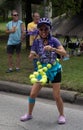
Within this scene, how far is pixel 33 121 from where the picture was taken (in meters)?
6.54

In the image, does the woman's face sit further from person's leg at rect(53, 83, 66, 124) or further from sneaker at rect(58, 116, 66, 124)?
sneaker at rect(58, 116, 66, 124)

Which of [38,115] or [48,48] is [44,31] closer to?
[48,48]

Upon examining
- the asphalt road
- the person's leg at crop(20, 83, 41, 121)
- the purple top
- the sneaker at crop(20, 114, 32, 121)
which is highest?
the purple top

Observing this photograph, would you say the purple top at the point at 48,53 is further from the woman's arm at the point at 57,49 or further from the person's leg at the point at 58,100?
the person's leg at the point at 58,100

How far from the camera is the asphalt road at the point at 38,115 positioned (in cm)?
627

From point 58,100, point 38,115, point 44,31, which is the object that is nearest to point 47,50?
point 44,31

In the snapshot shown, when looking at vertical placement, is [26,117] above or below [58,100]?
below

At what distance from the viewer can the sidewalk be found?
7867mm

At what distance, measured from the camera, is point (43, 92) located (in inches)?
330

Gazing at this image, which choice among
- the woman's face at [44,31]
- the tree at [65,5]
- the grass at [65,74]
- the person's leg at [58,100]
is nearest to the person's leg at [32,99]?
the person's leg at [58,100]

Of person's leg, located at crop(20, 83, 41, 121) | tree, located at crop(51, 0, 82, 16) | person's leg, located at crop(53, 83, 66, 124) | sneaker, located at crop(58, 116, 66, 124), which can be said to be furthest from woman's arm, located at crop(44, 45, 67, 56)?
tree, located at crop(51, 0, 82, 16)

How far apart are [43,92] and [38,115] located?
1.50 meters

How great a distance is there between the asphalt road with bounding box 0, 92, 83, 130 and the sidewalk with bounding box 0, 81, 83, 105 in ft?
0.49

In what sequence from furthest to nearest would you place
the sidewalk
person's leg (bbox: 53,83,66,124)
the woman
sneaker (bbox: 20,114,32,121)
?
the sidewalk, sneaker (bbox: 20,114,32,121), person's leg (bbox: 53,83,66,124), the woman
